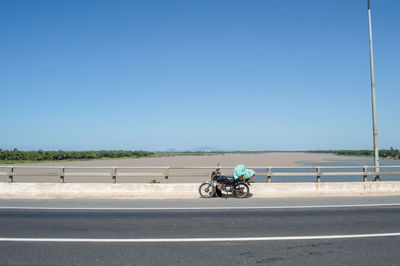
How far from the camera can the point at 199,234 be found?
24.0ft

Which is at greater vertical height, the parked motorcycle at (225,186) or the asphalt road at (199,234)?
the parked motorcycle at (225,186)

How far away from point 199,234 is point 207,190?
639cm

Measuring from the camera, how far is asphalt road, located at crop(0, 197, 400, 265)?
5605 millimetres

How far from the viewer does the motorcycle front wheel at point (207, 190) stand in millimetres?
13617

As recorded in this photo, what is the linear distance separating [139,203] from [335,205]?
8.07 metres

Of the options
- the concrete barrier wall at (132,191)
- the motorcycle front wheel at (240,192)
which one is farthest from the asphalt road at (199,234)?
the concrete barrier wall at (132,191)

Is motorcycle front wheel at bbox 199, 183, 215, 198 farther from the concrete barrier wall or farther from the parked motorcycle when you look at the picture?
the concrete barrier wall

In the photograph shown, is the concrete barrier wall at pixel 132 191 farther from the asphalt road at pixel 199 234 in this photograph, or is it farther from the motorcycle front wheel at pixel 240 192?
the asphalt road at pixel 199 234

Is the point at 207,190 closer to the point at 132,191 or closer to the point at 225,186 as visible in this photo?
the point at 225,186

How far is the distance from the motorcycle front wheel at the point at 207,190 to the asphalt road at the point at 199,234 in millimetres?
1643

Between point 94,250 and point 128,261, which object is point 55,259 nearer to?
point 94,250

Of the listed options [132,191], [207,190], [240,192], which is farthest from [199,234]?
[132,191]

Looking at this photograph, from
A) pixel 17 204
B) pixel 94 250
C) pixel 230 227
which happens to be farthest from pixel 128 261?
pixel 17 204

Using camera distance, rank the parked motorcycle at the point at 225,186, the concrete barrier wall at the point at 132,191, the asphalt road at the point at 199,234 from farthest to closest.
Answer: the concrete barrier wall at the point at 132,191 < the parked motorcycle at the point at 225,186 < the asphalt road at the point at 199,234
